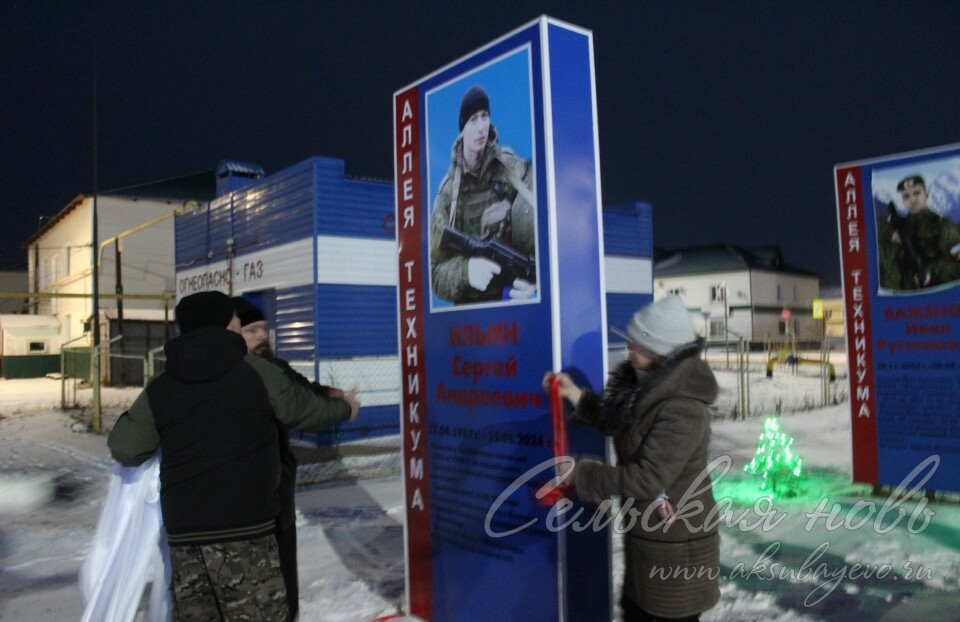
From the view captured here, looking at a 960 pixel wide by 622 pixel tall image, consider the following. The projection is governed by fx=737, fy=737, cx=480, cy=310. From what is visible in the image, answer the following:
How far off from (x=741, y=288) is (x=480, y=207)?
181ft

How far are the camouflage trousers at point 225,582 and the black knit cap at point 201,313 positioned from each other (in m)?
0.87

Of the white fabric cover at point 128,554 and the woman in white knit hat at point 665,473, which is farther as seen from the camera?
the white fabric cover at point 128,554

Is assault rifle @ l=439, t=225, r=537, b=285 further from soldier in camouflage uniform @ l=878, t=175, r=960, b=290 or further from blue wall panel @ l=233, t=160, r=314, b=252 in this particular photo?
blue wall panel @ l=233, t=160, r=314, b=252

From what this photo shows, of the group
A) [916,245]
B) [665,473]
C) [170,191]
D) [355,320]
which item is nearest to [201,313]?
[665,473]

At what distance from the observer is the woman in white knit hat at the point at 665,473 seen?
2.72 metres

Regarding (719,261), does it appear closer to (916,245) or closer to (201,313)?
(916,245)

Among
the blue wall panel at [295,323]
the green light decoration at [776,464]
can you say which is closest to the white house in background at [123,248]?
the blue wall panel at [295,323]

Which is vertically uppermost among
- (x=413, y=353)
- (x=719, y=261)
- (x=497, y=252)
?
(x=719, y=261)

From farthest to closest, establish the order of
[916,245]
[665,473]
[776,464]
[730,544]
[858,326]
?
[776,464]
[858,326]
[916,245]
[730,544]
[665,473]

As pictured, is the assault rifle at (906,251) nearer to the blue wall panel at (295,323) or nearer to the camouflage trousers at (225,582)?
the camouflage trousers at (225,582)

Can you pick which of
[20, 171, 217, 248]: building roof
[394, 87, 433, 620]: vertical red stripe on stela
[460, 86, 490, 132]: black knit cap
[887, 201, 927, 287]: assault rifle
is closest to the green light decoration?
[887, 201, 927, 287]: assault rifle

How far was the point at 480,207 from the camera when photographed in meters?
4.04

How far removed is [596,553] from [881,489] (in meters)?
5.41

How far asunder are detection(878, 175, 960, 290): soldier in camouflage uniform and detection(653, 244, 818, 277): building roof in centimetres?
5092
